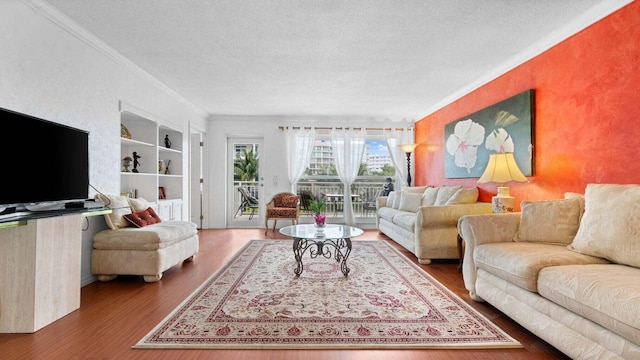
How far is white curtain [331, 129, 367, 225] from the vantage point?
6.79m

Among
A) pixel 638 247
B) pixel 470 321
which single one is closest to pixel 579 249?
pixel 638 247

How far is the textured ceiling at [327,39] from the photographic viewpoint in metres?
2.57

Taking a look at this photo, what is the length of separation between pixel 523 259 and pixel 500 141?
223cm

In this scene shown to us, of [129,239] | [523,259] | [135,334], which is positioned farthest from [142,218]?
[523,259]

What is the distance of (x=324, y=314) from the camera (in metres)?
2.34

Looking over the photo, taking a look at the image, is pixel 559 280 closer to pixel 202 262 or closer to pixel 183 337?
pixel 183 337

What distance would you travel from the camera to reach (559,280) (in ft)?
5.80

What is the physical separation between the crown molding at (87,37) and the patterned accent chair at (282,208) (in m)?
2.77

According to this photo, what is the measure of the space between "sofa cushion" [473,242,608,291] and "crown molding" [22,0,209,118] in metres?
3.99

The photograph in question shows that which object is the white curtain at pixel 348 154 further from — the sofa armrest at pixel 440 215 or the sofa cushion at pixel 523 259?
the sofa cushion at pixel 523 259

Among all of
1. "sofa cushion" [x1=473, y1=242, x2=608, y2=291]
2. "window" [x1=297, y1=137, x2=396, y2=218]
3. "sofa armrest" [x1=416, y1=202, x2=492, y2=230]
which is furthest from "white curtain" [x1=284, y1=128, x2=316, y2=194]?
"sofa cushion" [x1=473, y1=242, x2=608, y2=291]

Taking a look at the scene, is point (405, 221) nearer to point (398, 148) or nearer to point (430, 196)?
point (430, 196)

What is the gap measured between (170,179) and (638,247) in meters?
5.56

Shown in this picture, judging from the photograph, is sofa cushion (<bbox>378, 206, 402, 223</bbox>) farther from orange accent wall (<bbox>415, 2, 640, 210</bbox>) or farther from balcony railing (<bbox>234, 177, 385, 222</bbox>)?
orange accent wall (<bbox>415, 2, 640, 210</bbox>)
